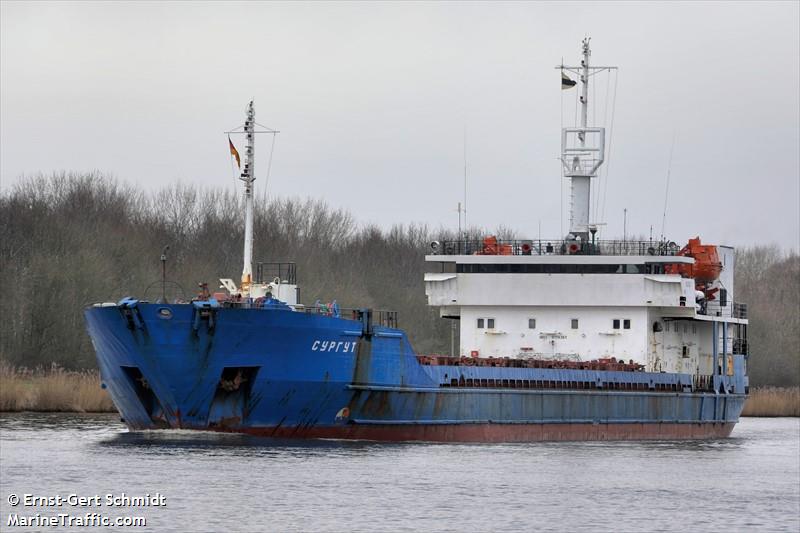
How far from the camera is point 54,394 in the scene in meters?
50.8

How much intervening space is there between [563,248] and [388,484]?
18.4 meters

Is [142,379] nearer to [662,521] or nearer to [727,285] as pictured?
[662,521]

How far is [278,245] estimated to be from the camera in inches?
3127

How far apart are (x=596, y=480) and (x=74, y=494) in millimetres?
11667

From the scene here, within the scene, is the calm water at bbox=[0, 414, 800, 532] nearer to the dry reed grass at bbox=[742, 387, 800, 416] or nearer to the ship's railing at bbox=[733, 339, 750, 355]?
the ship's railing at bbox=[733, 339, 750, 355]

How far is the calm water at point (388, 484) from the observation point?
28.6 m

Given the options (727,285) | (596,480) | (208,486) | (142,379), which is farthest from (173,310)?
(727,285)

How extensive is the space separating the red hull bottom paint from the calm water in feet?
2.22

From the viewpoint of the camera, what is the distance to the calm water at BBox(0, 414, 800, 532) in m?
28.6

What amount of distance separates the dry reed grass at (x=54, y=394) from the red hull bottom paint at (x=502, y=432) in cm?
1421

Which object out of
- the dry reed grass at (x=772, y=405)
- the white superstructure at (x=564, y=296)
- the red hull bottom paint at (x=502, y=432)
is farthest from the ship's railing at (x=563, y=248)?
the dry reed grass at (x=772, y=405)

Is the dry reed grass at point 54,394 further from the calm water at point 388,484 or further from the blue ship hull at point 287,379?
the blue ship hull at point 287,379

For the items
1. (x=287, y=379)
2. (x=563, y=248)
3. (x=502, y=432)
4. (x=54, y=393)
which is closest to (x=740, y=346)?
(x=563, y=248)

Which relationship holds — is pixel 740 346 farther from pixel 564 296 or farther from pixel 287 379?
pixel 287 379
